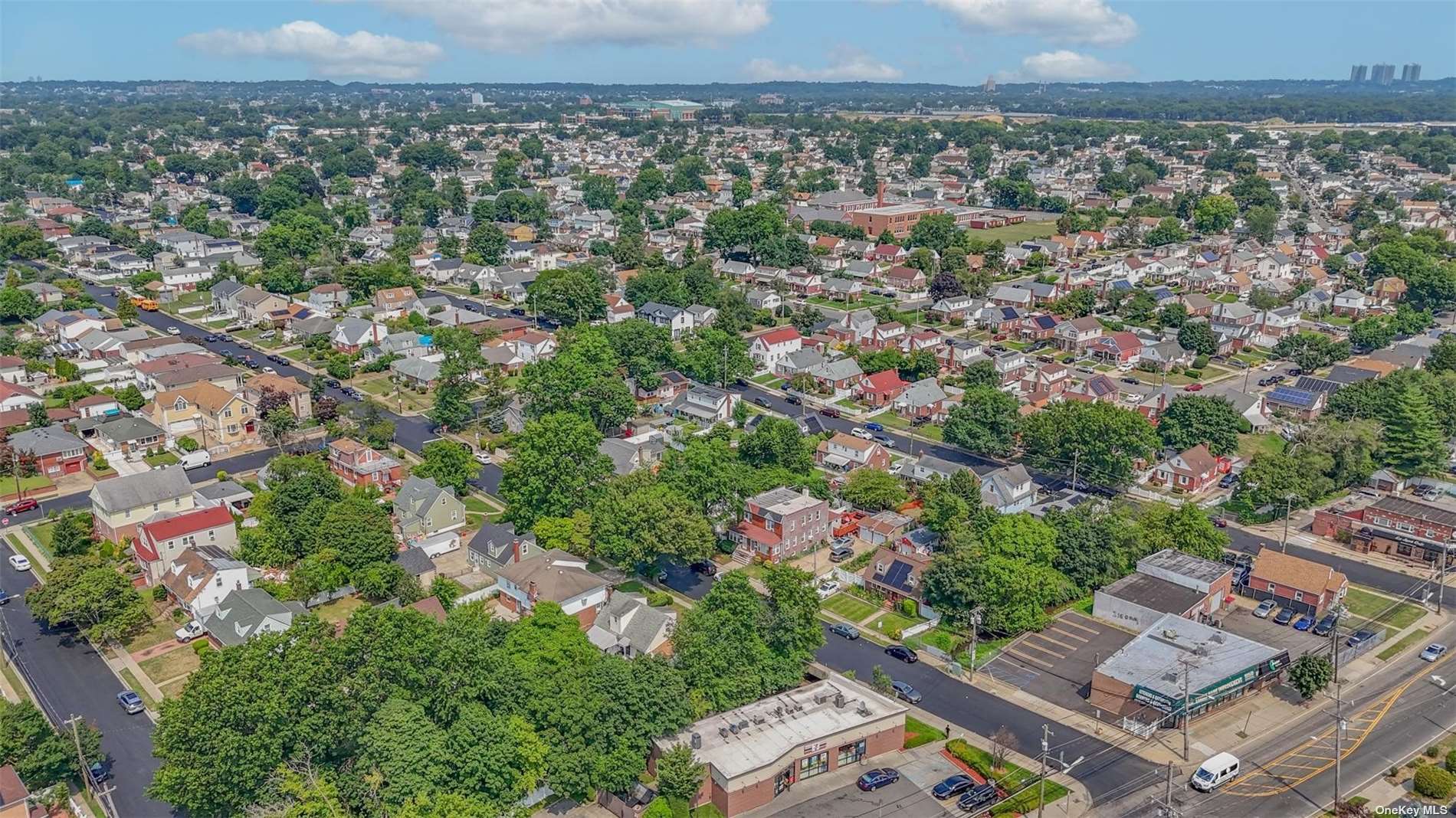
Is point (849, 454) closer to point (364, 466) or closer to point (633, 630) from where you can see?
point (633, 630)

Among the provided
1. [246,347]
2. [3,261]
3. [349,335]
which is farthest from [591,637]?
[3,261]

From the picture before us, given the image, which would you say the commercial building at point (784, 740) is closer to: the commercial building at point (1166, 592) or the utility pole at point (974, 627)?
the utility pole at point (974, 627)

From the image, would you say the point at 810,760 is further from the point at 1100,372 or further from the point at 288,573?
the point at 1100,372

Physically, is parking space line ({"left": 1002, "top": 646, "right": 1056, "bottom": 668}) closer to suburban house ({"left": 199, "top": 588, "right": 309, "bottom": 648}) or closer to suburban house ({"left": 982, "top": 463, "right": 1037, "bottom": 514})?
suburban house ({"left": 982, "top": 463, "right": 1037, "bottom": 514})

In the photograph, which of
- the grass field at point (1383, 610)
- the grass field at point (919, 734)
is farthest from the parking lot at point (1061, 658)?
the grass field at point (1383, 610)

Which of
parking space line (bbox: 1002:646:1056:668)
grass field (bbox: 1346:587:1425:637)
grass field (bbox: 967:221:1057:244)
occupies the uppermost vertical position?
grass field (bbox: 967:221:1057:244)

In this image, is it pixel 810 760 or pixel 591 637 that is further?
pixel 591 637

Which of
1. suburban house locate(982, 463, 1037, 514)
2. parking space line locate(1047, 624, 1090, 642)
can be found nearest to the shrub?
parking space line locate(1047, 624, 1090, 642)
